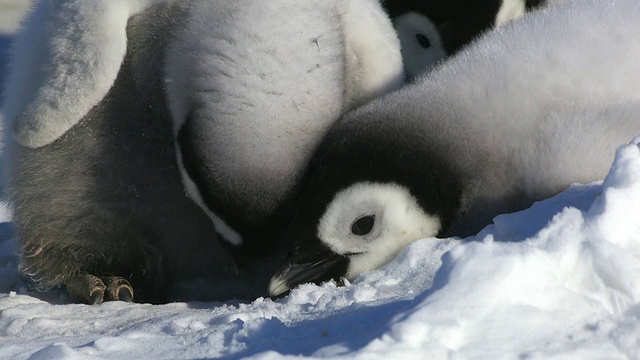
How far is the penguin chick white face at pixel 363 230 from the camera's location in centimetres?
241

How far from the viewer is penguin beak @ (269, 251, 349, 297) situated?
8.11 ft

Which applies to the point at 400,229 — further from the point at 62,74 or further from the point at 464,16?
the point at 464,16

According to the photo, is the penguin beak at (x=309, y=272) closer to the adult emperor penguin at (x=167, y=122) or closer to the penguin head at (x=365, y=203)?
the penguin head at (x=365, y=203)

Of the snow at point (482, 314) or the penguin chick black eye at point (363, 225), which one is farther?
the penguin chick black eye at point (363, 225)

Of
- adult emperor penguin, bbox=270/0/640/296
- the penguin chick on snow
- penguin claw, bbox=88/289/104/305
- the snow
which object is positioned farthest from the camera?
the penguin chick on snow

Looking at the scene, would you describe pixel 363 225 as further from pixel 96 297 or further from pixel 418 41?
pixel 418 41

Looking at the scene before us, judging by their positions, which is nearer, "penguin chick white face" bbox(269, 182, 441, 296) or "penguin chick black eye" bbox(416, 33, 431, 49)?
"penguin chick white face" bbox(269, 182, 441, 296)

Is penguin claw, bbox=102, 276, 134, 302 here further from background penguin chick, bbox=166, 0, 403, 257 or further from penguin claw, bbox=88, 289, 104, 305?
background penguin chick, bbox=166, 0, 403, 257

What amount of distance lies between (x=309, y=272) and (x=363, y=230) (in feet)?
0.52

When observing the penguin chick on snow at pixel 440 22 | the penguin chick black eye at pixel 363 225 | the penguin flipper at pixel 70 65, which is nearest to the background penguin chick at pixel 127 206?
the penguin flipper at pixel 70 65

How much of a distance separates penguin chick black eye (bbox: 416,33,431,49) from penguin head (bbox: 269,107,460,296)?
126 cm

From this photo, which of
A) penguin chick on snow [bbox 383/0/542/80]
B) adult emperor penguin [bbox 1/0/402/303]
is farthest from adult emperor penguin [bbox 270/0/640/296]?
penguin chick on snow [bbox 383/0/542/80]

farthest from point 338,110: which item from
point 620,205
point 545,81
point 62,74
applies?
point 620,205

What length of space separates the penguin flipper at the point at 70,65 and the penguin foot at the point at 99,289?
0.38 meters
